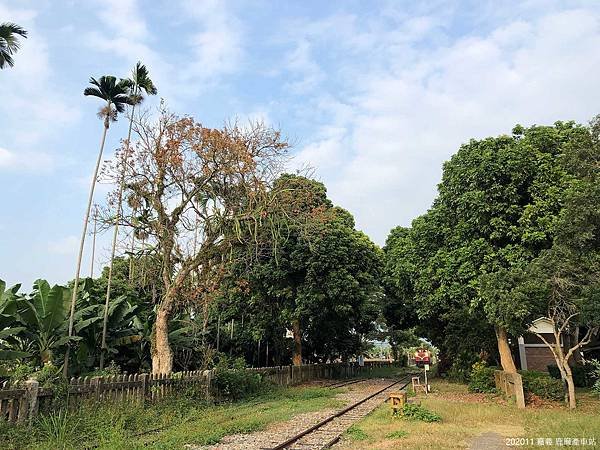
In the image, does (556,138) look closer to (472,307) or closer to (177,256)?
(472,307)

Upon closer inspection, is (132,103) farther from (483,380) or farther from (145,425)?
(483,380)

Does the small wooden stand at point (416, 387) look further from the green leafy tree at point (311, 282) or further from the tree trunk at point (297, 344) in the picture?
the tree trunk at point (297, 344)

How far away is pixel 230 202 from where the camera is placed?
49.2 ft

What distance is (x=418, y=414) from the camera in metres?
11.2

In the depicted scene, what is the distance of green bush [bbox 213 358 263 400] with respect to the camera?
15.0 m

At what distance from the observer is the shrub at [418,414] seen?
11.0 m

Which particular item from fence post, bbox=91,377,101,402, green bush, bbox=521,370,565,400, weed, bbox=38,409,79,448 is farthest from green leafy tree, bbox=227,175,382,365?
weed, bbox=38,409,79,448

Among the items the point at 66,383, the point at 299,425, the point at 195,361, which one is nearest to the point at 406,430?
the point at 299,425

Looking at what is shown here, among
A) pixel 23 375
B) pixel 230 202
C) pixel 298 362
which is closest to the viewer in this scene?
pixel 23 375

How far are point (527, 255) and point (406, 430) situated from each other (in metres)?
7.83

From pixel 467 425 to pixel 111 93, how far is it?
1389 cm

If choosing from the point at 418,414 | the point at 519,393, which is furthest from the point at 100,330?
the point at 519,393

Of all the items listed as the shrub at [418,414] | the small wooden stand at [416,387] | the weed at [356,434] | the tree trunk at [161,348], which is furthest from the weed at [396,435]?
the small wooden stand at [416,387]

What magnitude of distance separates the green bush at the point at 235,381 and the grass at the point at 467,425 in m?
4.64
